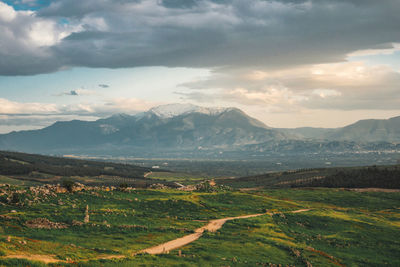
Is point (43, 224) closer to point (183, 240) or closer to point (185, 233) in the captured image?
point (183, 240)

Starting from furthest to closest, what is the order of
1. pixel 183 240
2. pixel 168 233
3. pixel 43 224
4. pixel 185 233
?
pixel 185 233, pixel 168 233, pixel 183 240, pixel 43 224

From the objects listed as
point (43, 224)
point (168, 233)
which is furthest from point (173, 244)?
point (43, 224)

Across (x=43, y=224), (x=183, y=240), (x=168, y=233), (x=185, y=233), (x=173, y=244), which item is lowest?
(x=185, y=233)

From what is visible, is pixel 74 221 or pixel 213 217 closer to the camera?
pixel 74 221

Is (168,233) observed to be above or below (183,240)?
above

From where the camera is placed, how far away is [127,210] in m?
64.9

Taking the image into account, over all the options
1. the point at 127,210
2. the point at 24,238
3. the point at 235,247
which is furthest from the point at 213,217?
the point at 24,238

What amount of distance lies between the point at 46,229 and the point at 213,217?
107 feet

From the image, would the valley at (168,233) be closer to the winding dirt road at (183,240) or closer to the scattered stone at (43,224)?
the scattered stone at (43,224)

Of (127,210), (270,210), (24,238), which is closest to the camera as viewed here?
(24,238)

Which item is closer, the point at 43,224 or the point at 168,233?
the point at 43,224

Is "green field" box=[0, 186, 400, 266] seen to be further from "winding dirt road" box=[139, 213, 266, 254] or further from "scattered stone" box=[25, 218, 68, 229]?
"winding dirt road" box=[139, 213, 266, 254]

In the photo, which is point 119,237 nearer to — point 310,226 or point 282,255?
point 282,255

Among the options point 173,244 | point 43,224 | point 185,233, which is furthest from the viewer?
point 185,233
